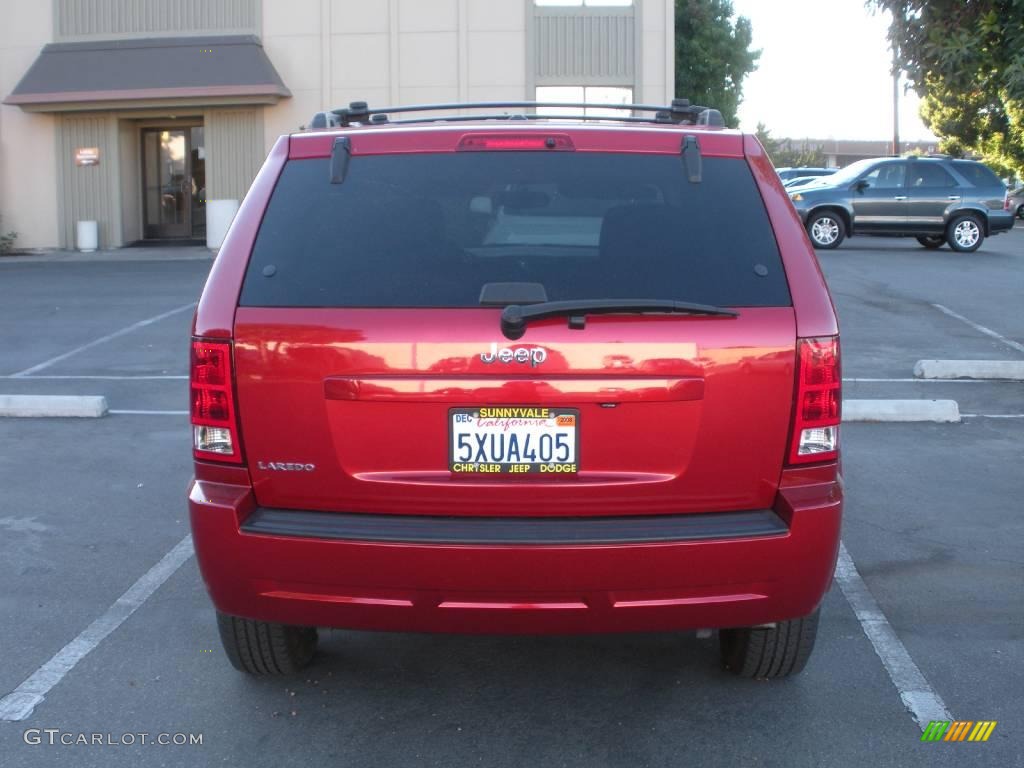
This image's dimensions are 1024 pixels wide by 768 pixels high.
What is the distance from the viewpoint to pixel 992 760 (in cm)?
386

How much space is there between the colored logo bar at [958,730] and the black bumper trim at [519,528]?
959 millimetres

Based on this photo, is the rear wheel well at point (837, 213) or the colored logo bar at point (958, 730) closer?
the colored logo bar at point (958, 730)

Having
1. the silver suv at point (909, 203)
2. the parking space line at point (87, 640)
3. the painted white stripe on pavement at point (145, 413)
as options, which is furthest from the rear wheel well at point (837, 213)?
the parking space line at point (87, 640)

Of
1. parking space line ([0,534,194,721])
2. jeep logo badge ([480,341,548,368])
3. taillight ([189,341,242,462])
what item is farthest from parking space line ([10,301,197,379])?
jeep logo badge ([480,341,548,368])

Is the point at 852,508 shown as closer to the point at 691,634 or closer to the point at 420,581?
the point at 691,634

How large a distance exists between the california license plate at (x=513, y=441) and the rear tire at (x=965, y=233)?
2278 cm

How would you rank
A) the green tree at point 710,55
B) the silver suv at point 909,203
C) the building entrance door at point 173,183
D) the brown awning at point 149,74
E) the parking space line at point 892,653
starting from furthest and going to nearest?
the green tree at point 710,55
the building entrance door at point 173,183
the brown awning at point 149,74
the silver suv at point 909,203
the parking space line at point 892,653

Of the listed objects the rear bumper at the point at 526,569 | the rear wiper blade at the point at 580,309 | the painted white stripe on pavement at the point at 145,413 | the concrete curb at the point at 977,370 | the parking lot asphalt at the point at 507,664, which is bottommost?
the parking lot asphalt at the point at 507,664

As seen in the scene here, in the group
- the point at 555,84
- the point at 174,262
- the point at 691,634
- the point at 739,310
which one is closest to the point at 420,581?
the point at 739,310

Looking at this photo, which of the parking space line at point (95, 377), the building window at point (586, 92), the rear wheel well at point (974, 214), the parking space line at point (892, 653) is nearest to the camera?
the parking space line at point (892, 653)

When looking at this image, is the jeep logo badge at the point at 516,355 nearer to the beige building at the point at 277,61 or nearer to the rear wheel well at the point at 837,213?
the rear wheel well at the point at 837,213

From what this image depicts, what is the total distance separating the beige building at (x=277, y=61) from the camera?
2527 cm

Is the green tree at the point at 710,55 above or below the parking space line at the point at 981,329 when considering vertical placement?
above

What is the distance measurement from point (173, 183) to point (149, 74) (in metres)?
3.48
